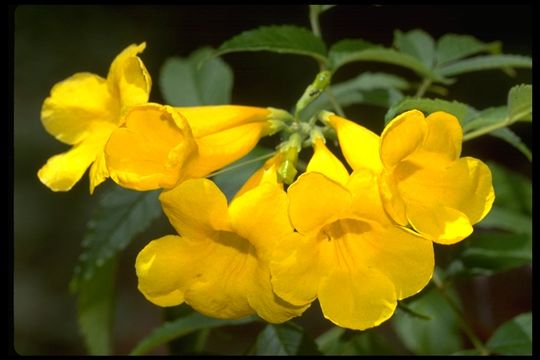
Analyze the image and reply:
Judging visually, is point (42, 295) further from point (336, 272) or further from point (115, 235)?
point (336, 272)

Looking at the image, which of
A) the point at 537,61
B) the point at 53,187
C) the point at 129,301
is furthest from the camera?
the point at 129,301

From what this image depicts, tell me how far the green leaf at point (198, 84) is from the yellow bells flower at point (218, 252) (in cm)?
58

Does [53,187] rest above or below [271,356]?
above

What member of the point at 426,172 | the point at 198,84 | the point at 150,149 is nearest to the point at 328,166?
the point at 426,172

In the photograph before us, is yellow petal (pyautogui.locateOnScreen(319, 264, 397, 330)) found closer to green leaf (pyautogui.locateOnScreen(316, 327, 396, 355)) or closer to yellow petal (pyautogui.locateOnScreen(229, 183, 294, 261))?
yellow petal (pyautogui.locateOnScreen(229, 183, 294, 261))

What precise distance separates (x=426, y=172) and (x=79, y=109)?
69 centimetres

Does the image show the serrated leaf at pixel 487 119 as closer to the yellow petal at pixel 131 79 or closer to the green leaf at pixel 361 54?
the green leaf at pixel 361 54

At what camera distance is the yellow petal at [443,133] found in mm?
1190

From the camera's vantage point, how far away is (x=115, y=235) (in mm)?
1610

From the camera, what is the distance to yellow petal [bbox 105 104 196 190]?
121 cm

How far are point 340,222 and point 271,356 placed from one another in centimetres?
33

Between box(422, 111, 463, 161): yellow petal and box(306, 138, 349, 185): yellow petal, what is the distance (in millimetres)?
137

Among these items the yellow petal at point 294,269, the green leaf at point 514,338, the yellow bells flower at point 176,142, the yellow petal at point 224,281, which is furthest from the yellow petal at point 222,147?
the green leaf at point 514,338
